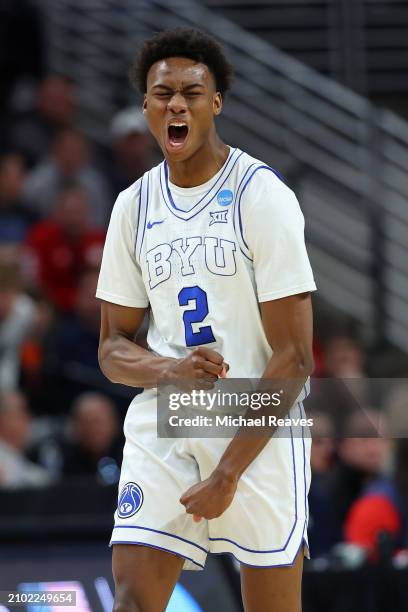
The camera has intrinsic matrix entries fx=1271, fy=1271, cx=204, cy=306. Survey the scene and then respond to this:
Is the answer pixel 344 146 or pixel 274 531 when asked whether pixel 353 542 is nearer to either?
pixel 274 531

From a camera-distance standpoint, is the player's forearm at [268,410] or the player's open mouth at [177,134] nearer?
the player's forearm at [268,410]

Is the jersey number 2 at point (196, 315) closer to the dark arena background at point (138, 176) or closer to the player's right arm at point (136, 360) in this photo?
the player's right arm at point (136, 360)

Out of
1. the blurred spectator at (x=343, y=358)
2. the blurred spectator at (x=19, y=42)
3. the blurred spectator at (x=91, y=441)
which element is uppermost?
the blurred spectator at (x=19, y=42)

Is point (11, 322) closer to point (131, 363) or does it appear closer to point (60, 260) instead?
point (60, 260)

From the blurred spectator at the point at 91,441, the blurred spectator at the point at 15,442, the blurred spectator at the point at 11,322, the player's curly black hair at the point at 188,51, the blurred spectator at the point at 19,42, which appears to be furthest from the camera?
the blurred spectator at the point at 19,42

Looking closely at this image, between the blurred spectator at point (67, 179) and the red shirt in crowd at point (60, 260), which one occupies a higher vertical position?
the blurred spectator at point (67, 179)

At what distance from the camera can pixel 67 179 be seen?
336 inches

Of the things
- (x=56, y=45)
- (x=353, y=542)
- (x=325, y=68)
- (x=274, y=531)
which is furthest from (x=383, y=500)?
(x=56, y=45)

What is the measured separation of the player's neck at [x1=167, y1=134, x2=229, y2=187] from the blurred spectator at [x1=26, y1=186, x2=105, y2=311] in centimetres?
428

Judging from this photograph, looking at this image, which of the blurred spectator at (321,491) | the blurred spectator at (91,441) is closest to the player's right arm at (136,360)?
the blurred spectator at (321,491)

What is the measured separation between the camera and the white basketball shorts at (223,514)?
11.1 feet

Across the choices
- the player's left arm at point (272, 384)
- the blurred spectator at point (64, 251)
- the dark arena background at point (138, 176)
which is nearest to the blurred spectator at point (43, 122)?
the dark arena background at point (138, 176)

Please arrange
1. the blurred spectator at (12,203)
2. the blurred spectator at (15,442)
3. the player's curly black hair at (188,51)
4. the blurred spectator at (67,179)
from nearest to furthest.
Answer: the player's curly black hair at (188,51)
the blurred spectator at (15,442)
the blurred spectator at (12,203)
the blurred spectator at (67,179)

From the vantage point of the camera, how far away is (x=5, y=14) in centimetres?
974
